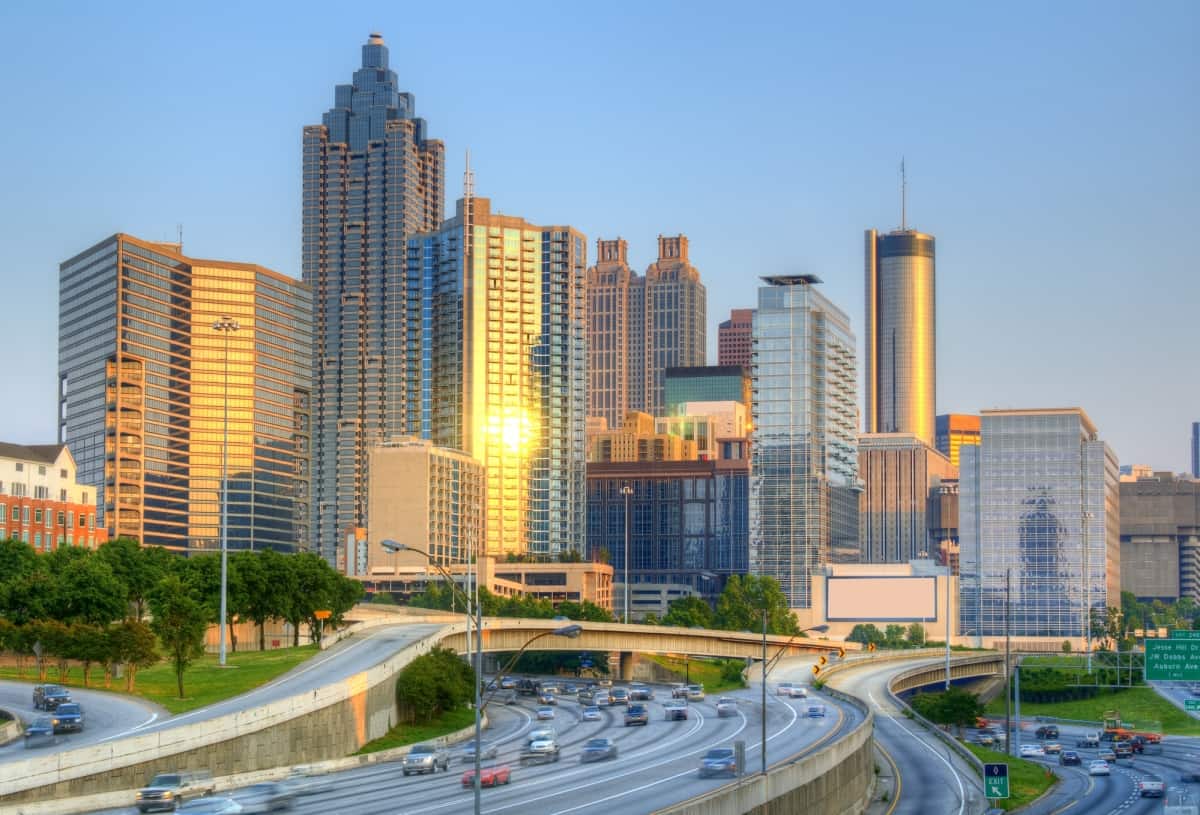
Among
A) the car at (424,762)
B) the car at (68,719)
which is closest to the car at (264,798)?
the car at (68,719)

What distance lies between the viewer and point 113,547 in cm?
17212

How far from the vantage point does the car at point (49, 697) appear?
107 meters

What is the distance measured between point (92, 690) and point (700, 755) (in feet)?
135

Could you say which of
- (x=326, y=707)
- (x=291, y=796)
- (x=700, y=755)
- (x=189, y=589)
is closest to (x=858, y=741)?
(x=700, y=755)

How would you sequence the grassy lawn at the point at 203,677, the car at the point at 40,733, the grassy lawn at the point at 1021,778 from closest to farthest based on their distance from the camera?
the car at the point at 40,733 < the grassy lawn at the point at 203,677 < the grassy lawn at the point at 1021,778

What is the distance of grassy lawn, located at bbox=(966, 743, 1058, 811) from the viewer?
117669 mm

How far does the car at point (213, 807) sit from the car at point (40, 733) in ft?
64.6

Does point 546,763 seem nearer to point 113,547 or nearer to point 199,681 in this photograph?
point 199,681

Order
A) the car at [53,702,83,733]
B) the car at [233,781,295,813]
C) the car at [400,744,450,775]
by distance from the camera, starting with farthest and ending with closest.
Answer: the car at [400,744,450,775]
the car at [53,702,83,733]
the car at [233,781,295,813]

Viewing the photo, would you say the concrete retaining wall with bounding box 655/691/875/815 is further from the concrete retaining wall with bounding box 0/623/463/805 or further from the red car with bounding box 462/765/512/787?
the concrete retaining wall with bounding box 0/623/463/805

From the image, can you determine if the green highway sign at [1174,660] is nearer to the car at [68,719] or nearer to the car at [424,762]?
the car at [424,762]

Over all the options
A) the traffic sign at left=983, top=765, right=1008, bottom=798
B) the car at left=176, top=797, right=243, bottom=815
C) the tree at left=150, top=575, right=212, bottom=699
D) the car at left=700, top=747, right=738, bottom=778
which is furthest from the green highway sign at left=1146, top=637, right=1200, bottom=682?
the tree at left=150, top=575, right=212, bottom=699

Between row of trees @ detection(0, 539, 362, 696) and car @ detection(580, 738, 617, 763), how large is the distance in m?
26.3

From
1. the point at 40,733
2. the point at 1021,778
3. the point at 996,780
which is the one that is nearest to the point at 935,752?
the point at 1021,778
